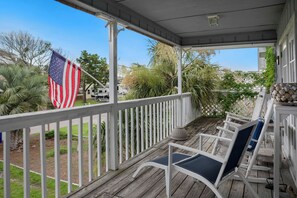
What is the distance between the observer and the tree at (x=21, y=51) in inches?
191

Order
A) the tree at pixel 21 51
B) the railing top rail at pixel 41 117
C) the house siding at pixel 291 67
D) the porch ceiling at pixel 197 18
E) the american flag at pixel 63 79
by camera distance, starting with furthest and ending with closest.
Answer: the tree at pixel 21 51
the american flag at pixel 63 79
the porch ceiling at pixel 197 18
the house siding at pixel 291 67
the railing top rail at pixel 41 117

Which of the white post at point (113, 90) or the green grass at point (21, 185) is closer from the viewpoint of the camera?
the white post at point (113, 90)

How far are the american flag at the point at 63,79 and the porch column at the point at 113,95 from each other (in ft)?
2.31

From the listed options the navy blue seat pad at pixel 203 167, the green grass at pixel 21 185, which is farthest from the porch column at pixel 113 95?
the navy blue seat pad at pixel 203 167

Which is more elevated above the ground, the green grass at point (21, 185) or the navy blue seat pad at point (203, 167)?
the navy blue seat pad at point (203, 167)

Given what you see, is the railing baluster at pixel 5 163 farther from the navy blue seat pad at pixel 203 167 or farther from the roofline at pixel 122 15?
the roofline at pixel 122 15

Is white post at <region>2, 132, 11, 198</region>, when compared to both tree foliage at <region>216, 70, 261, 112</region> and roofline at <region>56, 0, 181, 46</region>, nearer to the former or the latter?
roofline at <region>56, 0, 181, 46</region>

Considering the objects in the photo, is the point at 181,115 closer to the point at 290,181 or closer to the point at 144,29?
the point at 144,29

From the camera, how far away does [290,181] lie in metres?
2.81

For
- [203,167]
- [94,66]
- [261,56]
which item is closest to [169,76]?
[94,66]

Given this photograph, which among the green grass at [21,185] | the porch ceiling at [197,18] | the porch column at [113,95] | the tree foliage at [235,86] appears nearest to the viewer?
the porch column at [113,95]

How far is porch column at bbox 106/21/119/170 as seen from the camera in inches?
127

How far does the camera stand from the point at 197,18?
432cm

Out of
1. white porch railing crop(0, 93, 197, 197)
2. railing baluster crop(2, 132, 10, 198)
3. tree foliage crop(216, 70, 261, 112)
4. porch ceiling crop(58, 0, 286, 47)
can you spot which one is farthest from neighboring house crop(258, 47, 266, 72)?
railing baluster crop(2, 132, 10, 198)
